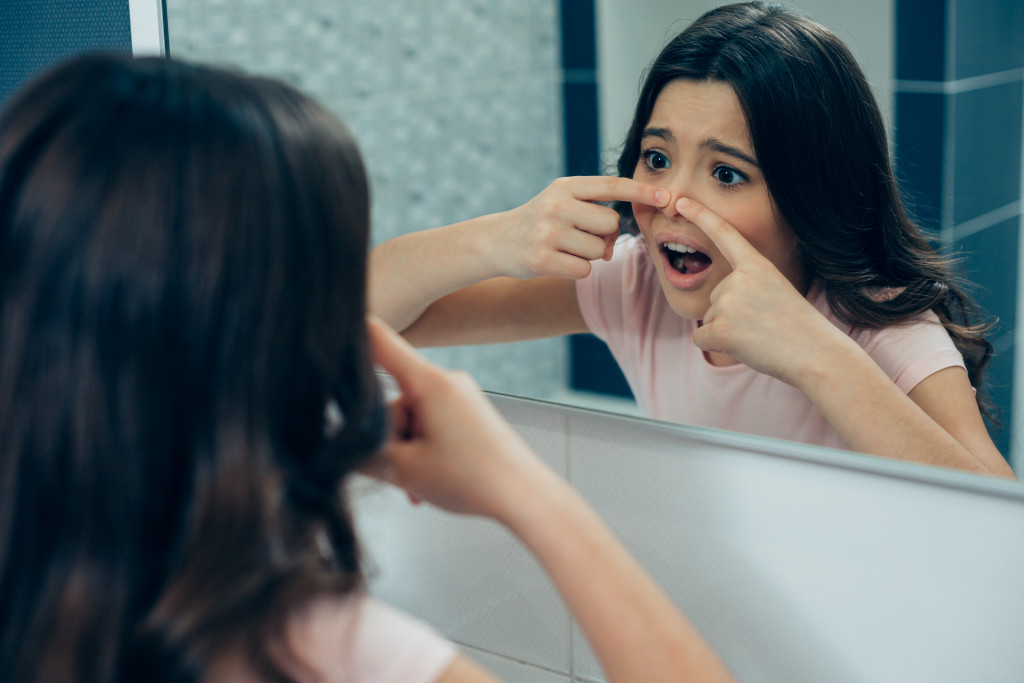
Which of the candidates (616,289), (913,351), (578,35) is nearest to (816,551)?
(913,351)

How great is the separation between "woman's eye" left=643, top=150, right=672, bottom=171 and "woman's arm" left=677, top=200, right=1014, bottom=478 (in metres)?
0.03

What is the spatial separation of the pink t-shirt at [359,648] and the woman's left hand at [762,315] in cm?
32

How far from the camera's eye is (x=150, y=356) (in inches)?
15.9

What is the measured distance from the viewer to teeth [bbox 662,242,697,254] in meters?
0.70

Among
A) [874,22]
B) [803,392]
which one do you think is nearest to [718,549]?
[803,392]

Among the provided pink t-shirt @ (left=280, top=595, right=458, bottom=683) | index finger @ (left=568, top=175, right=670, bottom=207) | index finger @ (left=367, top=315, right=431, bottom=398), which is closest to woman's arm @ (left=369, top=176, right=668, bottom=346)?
index finger @ (left=568, top=175, right=670, bottom=207)

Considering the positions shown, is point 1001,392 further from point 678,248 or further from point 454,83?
point 454,83

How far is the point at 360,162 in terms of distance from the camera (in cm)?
46

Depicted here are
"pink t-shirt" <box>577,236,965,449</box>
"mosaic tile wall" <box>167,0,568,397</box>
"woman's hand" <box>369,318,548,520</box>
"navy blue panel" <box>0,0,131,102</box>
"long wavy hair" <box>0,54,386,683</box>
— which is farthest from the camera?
"navy blue panel" <box>0,0,131,102</box>

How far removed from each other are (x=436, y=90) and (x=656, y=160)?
23cm

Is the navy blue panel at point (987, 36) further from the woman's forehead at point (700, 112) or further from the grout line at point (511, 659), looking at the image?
the grout line at point (511, 659)

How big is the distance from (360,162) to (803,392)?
0.36 metres

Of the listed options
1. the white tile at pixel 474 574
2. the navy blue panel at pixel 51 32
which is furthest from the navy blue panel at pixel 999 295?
the navy blue panel at pixel 51 32

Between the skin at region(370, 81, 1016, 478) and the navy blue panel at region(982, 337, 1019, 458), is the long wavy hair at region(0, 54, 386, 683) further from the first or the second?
the navy blue panel at region(982, 337, 1019, 458)
